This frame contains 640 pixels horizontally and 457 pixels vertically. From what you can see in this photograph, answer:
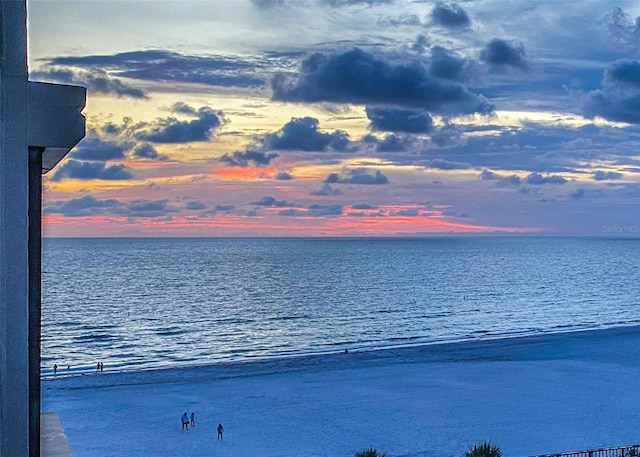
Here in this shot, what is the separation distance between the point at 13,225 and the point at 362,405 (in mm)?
38963

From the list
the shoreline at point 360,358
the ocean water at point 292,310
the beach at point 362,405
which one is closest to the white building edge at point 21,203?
the beach at point 362,405

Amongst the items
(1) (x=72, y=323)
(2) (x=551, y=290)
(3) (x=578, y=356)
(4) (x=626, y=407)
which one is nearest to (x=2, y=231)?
(4) (x=626, y=407)

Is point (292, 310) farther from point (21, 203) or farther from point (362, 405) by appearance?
point (21, 203)

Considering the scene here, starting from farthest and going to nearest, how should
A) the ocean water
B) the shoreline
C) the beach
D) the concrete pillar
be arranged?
the ocean water, the shoreline, the beach, the concrete pillar

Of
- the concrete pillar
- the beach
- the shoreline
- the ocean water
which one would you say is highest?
the concrete pillar

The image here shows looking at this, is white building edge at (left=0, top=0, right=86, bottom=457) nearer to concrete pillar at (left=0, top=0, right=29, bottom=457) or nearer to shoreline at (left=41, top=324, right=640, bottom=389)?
concrete pillar at (left=0, top=0, right=29, bottom=457)

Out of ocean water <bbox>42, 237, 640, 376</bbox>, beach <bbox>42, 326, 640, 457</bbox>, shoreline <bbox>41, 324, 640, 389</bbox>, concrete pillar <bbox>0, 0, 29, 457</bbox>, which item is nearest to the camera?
concrete pillar <bbox>0, 0, 29, 457</bbox>

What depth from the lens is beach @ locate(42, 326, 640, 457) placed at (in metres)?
33.6

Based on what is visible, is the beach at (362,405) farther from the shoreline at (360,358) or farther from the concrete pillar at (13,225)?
the concrete pillar at (13,225)

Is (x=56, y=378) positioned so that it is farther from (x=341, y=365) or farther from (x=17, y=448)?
(x=17, y=448)

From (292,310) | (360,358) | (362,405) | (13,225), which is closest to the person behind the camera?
(13,225)

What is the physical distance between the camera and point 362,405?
4084cm

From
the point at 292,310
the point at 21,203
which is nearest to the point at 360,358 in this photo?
the point at 292,310

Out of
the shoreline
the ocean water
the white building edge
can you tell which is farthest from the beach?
the white building edge
